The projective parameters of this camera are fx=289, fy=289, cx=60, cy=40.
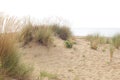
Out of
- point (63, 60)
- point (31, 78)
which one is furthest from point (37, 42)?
point (31, 78)

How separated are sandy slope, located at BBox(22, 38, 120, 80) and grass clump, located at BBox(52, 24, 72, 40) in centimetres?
182

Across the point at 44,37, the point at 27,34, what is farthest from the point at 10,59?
the point at 27,34

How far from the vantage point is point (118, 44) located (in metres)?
12.5

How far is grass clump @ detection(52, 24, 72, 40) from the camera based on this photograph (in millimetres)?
13041

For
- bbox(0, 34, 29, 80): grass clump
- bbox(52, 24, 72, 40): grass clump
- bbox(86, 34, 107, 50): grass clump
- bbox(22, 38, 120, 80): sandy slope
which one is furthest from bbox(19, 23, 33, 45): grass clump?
bbox(0, 34, 29, 80): grass clump

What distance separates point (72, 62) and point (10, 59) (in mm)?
3599

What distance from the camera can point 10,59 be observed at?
18.6ft

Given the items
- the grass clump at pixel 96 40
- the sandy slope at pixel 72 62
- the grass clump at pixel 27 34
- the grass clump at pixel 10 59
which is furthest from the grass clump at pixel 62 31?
the grass clump at pixel 10 59

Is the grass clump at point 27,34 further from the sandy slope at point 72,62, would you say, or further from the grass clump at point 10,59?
the grass clump at point 10,59

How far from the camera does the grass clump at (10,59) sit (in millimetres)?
5508

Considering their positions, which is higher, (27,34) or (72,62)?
(27,34)

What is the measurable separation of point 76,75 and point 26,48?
9.44ft

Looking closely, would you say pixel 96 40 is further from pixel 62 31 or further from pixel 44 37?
pixel 44 37

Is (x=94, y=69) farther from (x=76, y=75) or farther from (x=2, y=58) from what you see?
(x=2, y=58)
